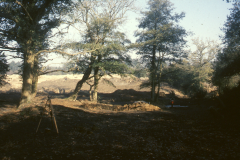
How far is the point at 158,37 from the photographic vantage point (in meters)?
22.9

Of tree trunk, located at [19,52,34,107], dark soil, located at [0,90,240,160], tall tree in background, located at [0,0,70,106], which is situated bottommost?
dark soil, located at [0,90,240,160]

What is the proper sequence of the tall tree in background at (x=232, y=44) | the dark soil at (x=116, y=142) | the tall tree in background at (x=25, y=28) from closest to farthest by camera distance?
1. the dark soil at (x=116, y=142)
2. the tall tree in background at (x=25, y=28)
3. the tall tree in background at (x=232, y=44)

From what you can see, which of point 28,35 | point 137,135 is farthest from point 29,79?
point 137,135

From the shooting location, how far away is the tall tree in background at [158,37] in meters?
23.1

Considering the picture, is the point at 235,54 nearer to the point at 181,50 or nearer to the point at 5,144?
the point at 181,50

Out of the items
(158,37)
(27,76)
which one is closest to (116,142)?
(27,76)

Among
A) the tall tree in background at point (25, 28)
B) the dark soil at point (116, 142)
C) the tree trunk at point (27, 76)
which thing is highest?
the tall tree in background at point (25, 28)

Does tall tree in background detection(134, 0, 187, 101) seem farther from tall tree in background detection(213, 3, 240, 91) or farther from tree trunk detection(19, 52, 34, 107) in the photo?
tree trunk detection(19, 52, 34, 107)

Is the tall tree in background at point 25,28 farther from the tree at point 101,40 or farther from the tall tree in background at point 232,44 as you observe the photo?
the tall tree in background at point 232,44

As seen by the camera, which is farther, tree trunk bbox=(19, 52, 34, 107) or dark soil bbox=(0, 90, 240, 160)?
tree trunk bbox=(19, 52, 34, 107)

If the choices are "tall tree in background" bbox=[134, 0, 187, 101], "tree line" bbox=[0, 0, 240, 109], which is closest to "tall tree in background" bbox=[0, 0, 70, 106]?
"tree line" bbox=[0, 0, 240, 109]

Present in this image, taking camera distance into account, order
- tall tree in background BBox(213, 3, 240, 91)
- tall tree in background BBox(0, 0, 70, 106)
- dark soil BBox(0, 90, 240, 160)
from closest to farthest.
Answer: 1. dark soil BBox(0, 90, 240, 160)
2. tall tree in background BBox(0, 0, 70, 106)
3. tall tree in background BBox(213, 3, 240, 91)

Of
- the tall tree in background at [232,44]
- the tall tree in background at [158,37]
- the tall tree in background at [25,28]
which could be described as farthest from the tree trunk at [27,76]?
the tall tree in background at [232,44]

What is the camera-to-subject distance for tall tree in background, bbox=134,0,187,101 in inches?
910
